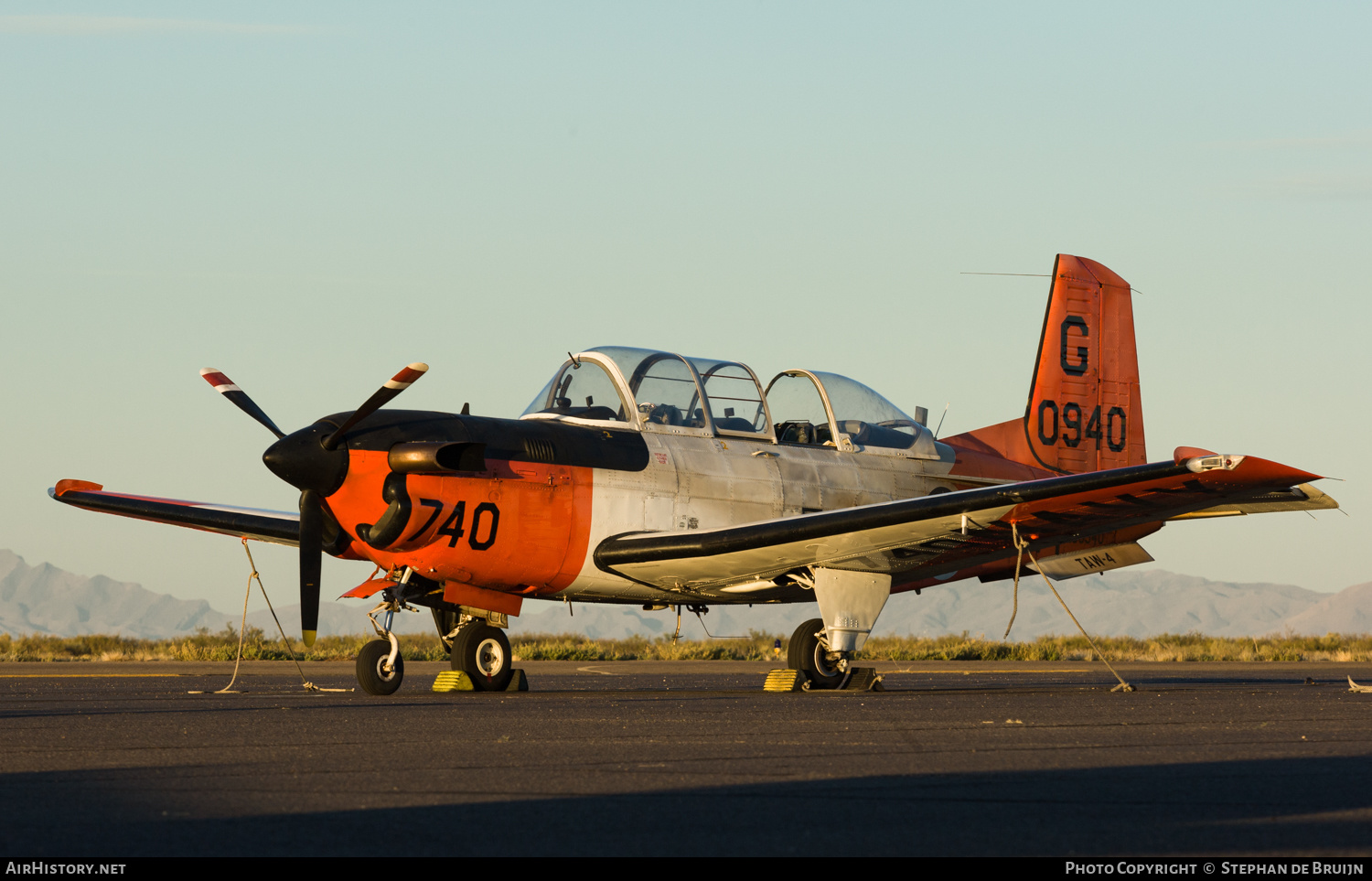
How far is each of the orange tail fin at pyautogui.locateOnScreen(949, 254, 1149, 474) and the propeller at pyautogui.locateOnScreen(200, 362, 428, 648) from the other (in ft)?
28.8

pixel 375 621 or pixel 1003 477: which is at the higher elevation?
pixel 1003 477

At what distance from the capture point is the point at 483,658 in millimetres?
13820

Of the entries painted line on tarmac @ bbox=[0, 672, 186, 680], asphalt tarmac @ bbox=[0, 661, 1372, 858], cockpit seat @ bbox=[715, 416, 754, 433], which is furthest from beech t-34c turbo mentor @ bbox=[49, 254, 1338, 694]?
painted line on tarmac @ bbox=[0, 672, 186, 680]

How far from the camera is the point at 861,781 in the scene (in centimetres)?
654

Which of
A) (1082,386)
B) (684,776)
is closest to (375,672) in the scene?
(684,776)

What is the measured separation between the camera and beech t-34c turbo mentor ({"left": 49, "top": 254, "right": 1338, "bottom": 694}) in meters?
12.8

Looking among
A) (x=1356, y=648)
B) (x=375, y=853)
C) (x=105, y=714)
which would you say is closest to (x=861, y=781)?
(x=375, y=853)

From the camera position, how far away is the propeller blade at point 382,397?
12273 millimetres

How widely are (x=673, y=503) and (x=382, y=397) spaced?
3356 mm

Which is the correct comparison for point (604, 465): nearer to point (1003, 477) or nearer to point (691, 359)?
point (691, 359)

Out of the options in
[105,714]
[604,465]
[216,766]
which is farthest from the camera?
[604,465]

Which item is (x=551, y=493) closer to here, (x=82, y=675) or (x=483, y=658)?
(x=483, y=658)

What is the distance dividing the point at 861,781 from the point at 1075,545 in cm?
1116

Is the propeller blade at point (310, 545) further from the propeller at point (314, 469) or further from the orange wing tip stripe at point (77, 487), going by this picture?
the orange wing tip stripe at point (77, 487)
